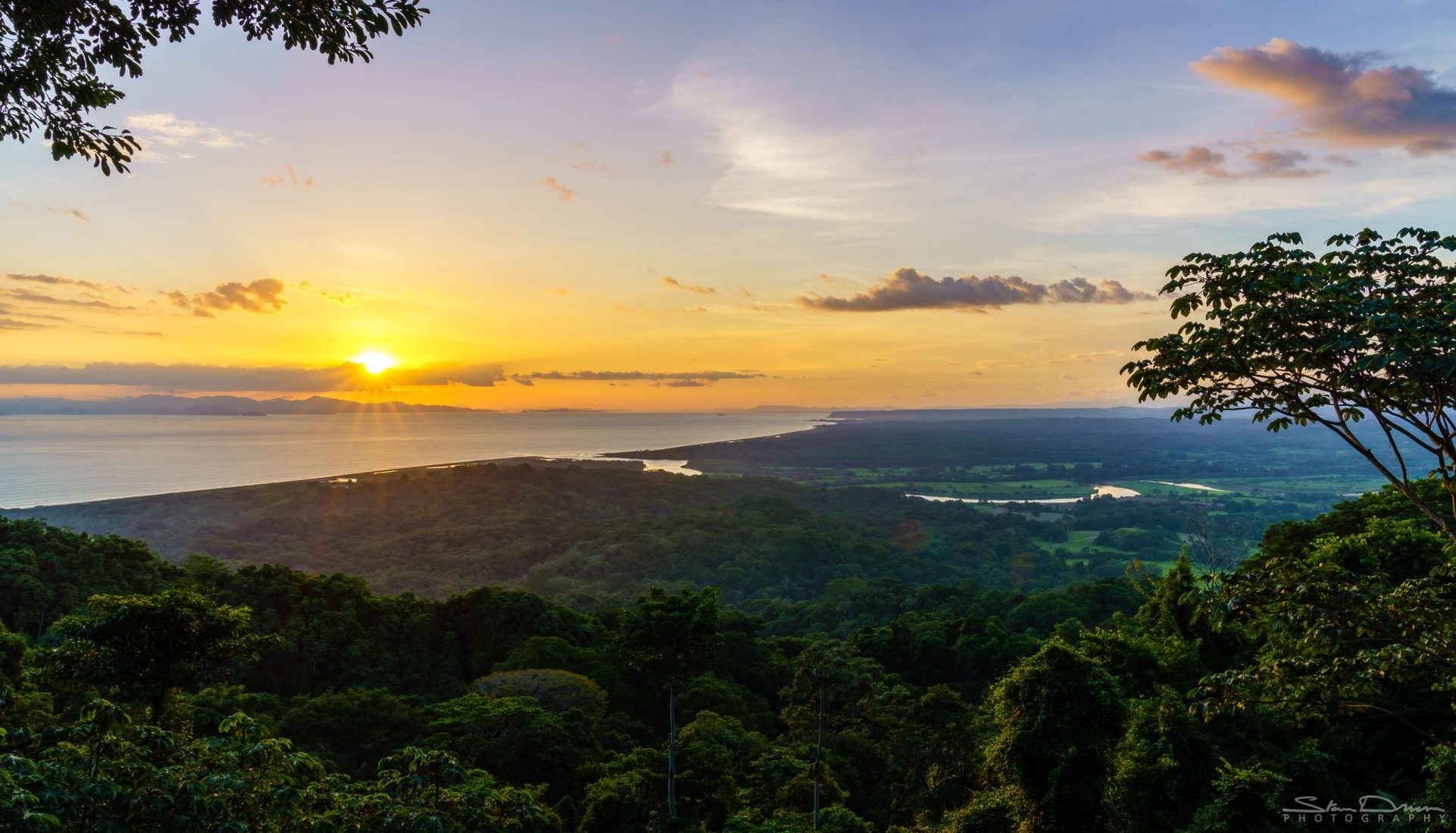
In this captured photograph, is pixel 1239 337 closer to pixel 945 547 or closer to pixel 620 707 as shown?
pixel 620 707

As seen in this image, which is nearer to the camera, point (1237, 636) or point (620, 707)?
point (1237, 636)

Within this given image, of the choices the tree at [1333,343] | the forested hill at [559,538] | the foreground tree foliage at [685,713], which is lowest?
the forested hill at [559,538]

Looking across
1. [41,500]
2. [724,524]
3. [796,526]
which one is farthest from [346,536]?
[796,526]

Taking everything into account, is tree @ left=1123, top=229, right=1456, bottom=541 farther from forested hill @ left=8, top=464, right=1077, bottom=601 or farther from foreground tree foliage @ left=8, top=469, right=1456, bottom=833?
forested hill @ left=8, top=464, right=1077, bottom=601

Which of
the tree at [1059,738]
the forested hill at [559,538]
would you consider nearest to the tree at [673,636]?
the tree at [1059,738]

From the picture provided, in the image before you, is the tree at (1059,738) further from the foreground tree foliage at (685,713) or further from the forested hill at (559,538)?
the forested hill at (559,538)

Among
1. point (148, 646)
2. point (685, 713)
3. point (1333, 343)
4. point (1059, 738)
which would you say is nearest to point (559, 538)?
point (685, 713)
